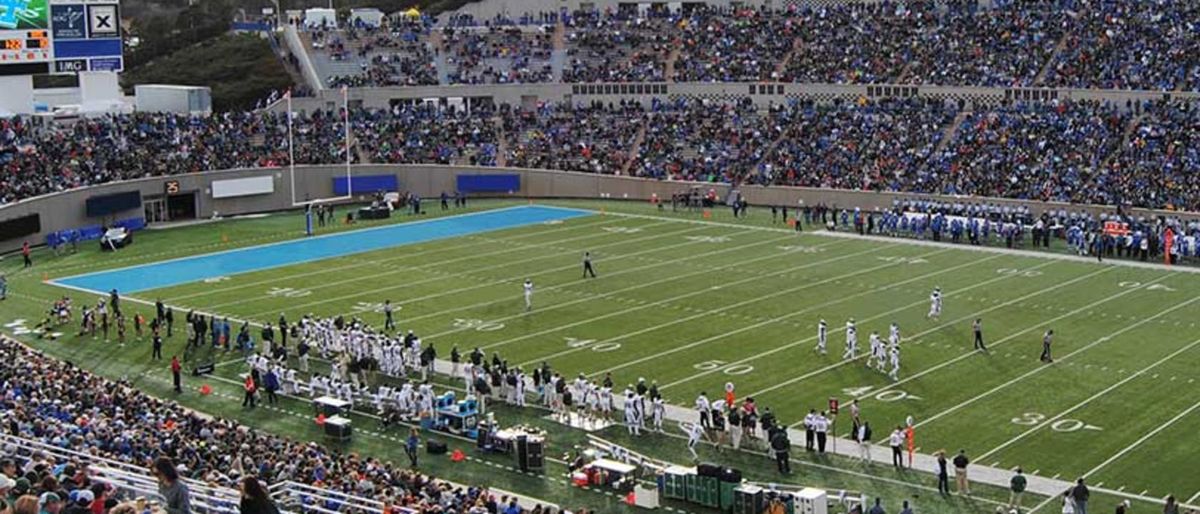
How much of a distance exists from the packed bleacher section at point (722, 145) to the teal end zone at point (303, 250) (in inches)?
233

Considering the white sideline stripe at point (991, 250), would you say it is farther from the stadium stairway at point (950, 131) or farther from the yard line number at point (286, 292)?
the yard line number at point (286, 292)

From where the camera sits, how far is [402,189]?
64.5 m

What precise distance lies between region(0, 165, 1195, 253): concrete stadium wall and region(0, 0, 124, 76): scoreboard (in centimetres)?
567

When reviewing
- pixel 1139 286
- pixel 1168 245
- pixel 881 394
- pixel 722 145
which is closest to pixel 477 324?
→ pixel 881 394

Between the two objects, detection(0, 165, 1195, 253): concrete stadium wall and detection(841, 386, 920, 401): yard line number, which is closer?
detection(841, 386, 920, 401): yard line number

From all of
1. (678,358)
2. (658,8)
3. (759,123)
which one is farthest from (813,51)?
(678,358)

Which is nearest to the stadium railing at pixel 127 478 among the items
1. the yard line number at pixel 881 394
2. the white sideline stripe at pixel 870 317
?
the white sideline stripe at pixel 870 317

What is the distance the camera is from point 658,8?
79.6 m

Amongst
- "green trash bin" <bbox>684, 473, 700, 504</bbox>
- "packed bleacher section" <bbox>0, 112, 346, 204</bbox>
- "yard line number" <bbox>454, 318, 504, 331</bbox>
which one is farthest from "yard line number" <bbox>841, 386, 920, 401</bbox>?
"packed bleacher section" <bbox>0, 112, 346, 204</bbox>

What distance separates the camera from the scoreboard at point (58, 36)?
2153 inches

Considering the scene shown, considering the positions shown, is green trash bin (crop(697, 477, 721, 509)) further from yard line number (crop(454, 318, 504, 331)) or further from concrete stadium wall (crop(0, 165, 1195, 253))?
concrete stadium wall (crop(0, 165, 1195, 253))

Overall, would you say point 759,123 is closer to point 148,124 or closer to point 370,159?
point 370,159

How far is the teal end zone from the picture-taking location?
143ft

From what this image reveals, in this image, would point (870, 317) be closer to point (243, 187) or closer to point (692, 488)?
point (692, 488)
